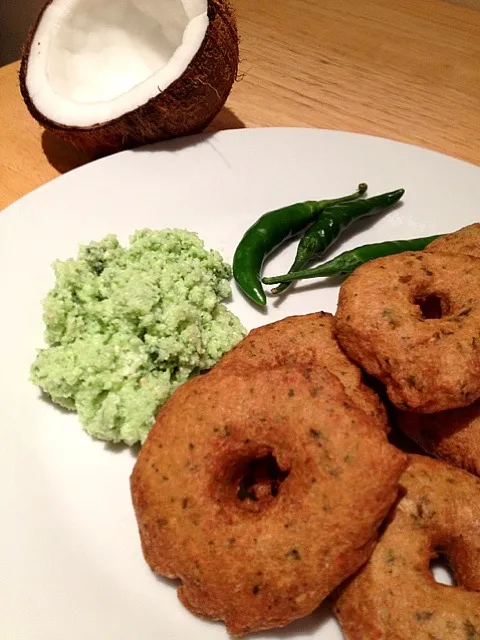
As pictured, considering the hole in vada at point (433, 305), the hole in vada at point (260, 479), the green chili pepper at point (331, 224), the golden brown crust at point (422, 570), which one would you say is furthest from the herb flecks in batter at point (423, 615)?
the green chili pepper at point (331, 224)

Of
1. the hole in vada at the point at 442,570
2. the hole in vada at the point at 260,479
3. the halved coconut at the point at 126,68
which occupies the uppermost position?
the halved coconut at the point at 126,68

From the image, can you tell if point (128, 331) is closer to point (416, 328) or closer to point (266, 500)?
point (266, 500)

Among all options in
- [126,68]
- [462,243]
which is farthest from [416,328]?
[126,68]

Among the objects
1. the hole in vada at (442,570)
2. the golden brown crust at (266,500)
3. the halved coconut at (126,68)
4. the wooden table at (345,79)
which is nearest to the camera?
the golden brown crust at (266,500)

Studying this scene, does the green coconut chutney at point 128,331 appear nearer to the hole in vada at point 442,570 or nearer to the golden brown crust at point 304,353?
the golden brown crust at point 304,353

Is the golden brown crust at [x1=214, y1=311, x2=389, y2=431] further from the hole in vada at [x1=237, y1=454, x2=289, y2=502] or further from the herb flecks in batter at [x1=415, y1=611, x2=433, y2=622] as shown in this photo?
the herb flecks in batter at [x1=415, y1=611, x2=433, y2=622]

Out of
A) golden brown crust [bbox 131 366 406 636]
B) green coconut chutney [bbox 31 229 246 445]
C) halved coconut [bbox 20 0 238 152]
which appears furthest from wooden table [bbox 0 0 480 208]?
golden brown crust [bbox 131 366 406 636]
